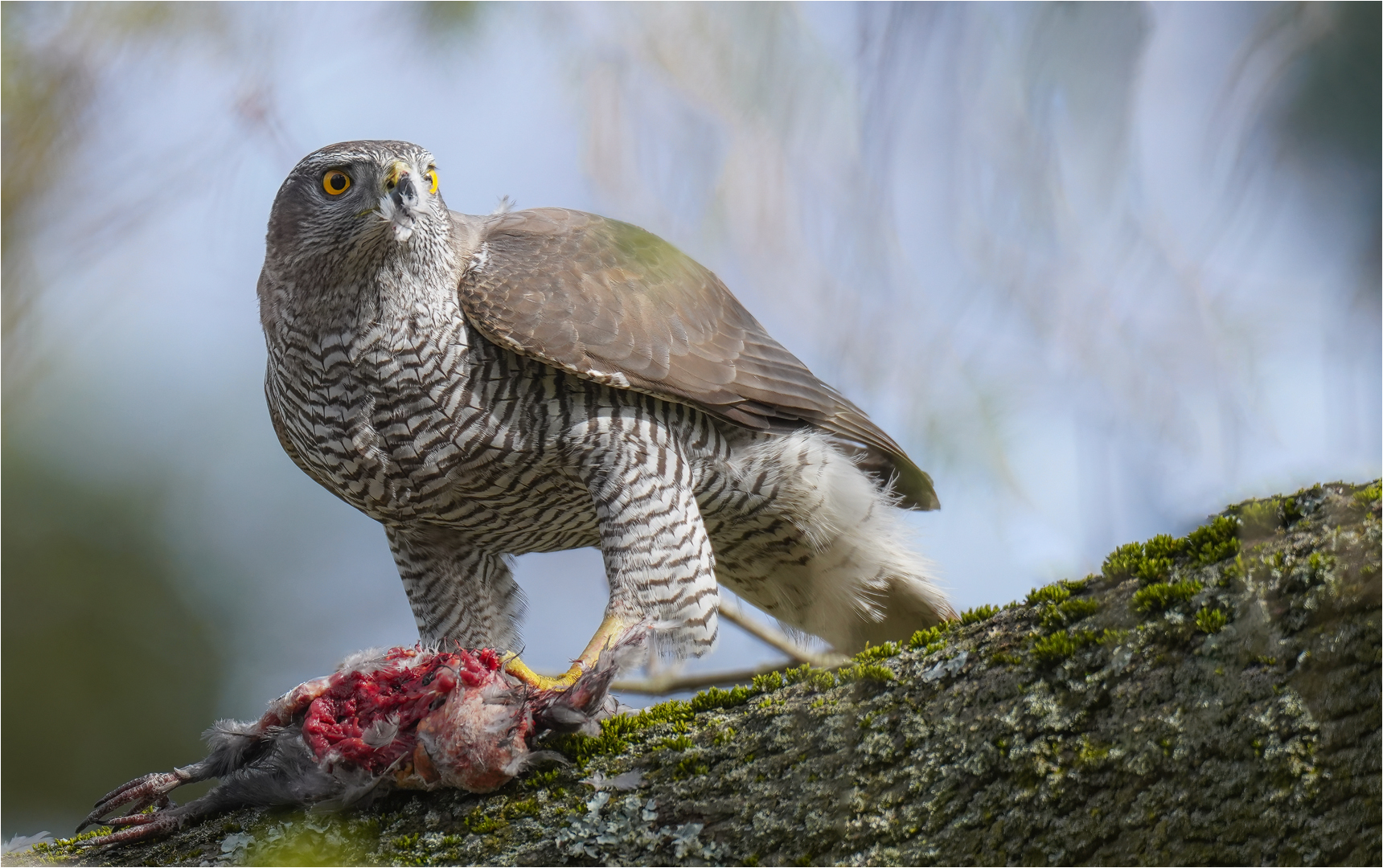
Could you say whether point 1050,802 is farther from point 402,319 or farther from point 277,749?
point 402,319

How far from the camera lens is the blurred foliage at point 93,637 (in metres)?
1.84

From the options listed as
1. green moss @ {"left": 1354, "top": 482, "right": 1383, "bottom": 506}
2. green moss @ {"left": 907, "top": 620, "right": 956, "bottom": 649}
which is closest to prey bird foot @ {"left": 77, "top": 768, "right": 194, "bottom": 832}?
green moss @ {"left": 907, "top": 620, "right": 956, "bottom": 649}

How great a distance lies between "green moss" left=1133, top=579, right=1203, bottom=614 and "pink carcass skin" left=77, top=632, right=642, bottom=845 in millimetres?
1235

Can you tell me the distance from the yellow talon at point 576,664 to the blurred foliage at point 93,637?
717 millimetres

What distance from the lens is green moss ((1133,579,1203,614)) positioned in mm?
1629

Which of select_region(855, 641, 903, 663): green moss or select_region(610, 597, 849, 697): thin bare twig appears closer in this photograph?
select_region(855, 641, 903, 663): green moss

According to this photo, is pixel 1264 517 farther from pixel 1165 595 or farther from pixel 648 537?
pixel 648 537

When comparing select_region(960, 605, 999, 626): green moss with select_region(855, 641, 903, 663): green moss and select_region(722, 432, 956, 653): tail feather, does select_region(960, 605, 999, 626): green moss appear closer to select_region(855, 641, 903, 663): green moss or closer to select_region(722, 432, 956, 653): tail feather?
select_region(855, 641, 903, 663): green moss

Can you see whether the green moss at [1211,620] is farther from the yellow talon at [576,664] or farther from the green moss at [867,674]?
the yellow talon at [576,664]

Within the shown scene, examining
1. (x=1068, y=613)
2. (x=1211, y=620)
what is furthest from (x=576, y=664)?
(x=1211, y=620)

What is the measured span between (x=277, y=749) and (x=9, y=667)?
0.61m

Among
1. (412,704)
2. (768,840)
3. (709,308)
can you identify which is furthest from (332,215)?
(768,840)

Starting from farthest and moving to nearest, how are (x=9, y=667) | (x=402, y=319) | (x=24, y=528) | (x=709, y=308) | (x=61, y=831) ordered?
(x=709, y=308), (x=402, y=319), (x=61, y=831), (x=9, y=667), (x=24, y=528)

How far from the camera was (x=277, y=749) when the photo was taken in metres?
2.30
